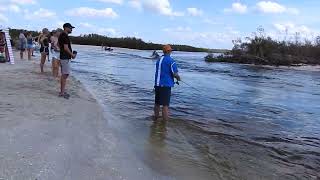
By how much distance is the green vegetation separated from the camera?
180ft

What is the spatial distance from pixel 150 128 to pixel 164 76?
1.23 m

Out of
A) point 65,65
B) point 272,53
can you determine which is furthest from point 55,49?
point 272,53

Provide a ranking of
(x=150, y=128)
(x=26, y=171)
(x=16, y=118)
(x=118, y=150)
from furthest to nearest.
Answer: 1. (x=150, y=128)
2. (x=16, y=118)
3. (x=118, y=150)
4. (x=26, y=171)

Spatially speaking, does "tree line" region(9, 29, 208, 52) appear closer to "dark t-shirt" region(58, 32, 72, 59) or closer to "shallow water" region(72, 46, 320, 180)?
"shallow water" region(72, 46, 320, 180)

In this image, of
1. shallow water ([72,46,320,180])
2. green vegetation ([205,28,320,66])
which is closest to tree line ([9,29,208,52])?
green vegetation ([205,28,320,66])

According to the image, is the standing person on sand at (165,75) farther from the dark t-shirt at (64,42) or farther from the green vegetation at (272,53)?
the green vegetation at (272,53)

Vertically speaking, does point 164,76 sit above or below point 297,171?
above

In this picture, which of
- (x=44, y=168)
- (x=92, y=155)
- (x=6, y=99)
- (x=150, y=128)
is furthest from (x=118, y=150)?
(x=6, y=99)

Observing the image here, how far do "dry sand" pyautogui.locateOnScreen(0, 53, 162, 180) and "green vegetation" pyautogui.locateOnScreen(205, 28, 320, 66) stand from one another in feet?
147

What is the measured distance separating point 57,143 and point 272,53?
5026 cm

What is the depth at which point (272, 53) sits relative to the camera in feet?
182

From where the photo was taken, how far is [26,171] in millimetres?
6066

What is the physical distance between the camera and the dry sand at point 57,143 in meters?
6.31

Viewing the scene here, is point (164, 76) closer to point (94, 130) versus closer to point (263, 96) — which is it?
point (94, 130)
